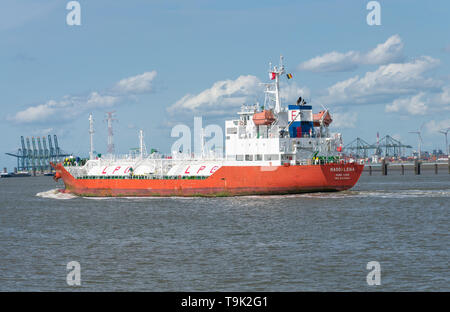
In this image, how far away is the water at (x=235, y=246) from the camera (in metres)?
22.5

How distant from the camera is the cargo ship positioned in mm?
53844

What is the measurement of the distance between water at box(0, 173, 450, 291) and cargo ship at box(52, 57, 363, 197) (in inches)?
144

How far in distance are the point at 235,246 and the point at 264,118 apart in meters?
27.2

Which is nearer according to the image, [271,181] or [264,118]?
[271,181]

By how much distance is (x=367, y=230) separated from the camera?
34.4 metres

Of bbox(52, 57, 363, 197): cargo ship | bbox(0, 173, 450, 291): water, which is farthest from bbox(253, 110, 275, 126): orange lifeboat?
bbox(0, 173, 450, 291): water

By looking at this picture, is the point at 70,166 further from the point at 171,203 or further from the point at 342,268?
the point at 342,268

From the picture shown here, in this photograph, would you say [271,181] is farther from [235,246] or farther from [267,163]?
[235,246]

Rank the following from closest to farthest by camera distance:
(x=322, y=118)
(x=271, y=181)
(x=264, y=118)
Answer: (x=271, y=181), (x=264, y=118), (x=322, y=118)

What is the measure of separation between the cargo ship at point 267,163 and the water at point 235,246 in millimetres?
3663

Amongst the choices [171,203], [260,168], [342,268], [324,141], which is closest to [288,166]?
[260,168]

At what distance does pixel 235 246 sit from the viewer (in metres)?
29.9

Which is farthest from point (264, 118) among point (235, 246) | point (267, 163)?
point (235, 246)

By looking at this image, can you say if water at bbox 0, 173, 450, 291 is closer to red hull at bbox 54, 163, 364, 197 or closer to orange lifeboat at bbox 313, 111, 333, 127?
red hull at bbox 54, 163, 364, 197
